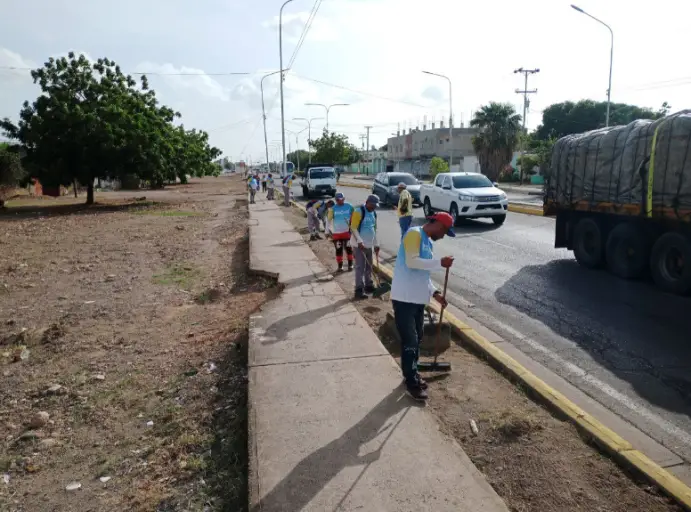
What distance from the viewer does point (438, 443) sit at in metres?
3.82

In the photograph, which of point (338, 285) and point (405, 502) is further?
point (338, 285)

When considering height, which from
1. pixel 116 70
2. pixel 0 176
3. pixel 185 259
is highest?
pixel 116 70

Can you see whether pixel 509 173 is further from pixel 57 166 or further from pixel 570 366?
pixel 570 366

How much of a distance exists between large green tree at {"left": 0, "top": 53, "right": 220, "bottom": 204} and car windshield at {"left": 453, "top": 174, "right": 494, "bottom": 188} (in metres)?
17.9

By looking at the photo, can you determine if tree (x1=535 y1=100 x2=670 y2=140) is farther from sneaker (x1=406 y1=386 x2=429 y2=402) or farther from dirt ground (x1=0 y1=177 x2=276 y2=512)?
sneaker (x1=406 y1=386 x2=429 y2=402)

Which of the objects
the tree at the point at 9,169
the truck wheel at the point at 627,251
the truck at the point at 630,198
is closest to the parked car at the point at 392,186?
the truck at the point at 630,198

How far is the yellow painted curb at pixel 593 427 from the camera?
3.42 m

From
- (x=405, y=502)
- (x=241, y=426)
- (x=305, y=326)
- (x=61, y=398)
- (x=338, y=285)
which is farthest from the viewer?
(x=338, y=285)

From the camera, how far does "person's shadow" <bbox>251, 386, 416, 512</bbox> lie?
320cm

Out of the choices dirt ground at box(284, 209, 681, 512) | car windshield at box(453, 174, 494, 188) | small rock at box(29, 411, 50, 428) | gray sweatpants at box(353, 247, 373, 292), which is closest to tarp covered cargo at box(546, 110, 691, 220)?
gray sweatpants at box(353, 247, 373, 292)

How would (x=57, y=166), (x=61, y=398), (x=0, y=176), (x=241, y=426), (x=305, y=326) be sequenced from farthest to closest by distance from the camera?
(x=0, y=176)
(x=57, y=166)
(x=305, y=326)
(x=61, y=398)
(x=241, y=426)

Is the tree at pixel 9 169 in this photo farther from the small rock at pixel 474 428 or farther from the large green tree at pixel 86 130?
the small rock at pixel 474 428

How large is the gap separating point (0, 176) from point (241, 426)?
3141 centimetres

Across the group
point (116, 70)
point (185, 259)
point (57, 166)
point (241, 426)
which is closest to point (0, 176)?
point (57, 166)
